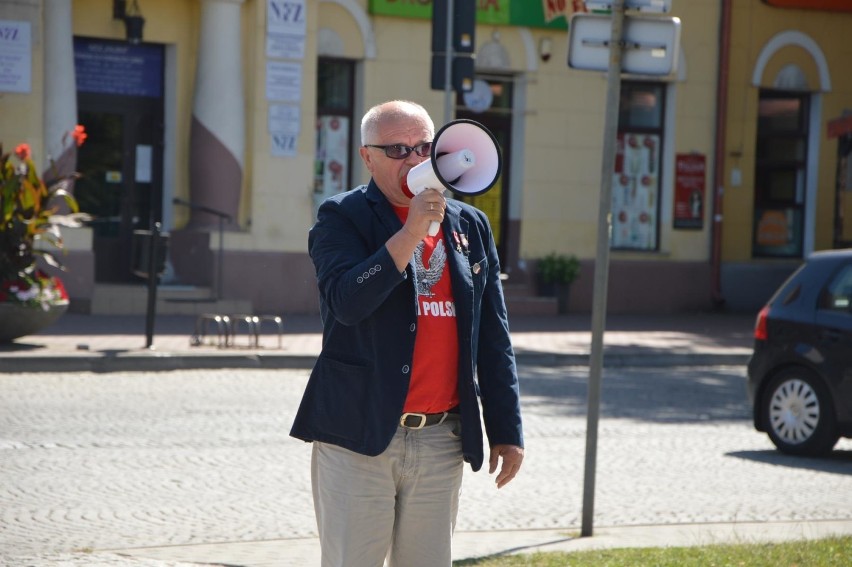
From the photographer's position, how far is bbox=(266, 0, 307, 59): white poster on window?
2044 cm

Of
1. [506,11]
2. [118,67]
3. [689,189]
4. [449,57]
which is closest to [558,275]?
[689,189]

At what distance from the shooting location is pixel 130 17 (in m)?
19.8

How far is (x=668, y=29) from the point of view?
739 centimetres

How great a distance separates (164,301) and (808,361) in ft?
36.8

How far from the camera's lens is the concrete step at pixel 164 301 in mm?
19109

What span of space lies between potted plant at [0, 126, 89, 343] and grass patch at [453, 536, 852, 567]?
9.09 metres

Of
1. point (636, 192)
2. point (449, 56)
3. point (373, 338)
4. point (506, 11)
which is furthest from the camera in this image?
point (636, 192)

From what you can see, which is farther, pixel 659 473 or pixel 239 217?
pixel 239 217

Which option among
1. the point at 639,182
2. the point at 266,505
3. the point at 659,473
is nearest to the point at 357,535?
the point at 266,505

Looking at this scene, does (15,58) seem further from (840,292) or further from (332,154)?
(840,292)

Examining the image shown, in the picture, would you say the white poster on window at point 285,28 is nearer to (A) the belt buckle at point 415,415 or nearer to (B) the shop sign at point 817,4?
(B) the shop sign at point 817,4

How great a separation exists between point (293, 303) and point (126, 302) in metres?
2.59

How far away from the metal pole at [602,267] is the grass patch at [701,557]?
65 cm

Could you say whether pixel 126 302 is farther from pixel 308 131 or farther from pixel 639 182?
pixel 639 182
